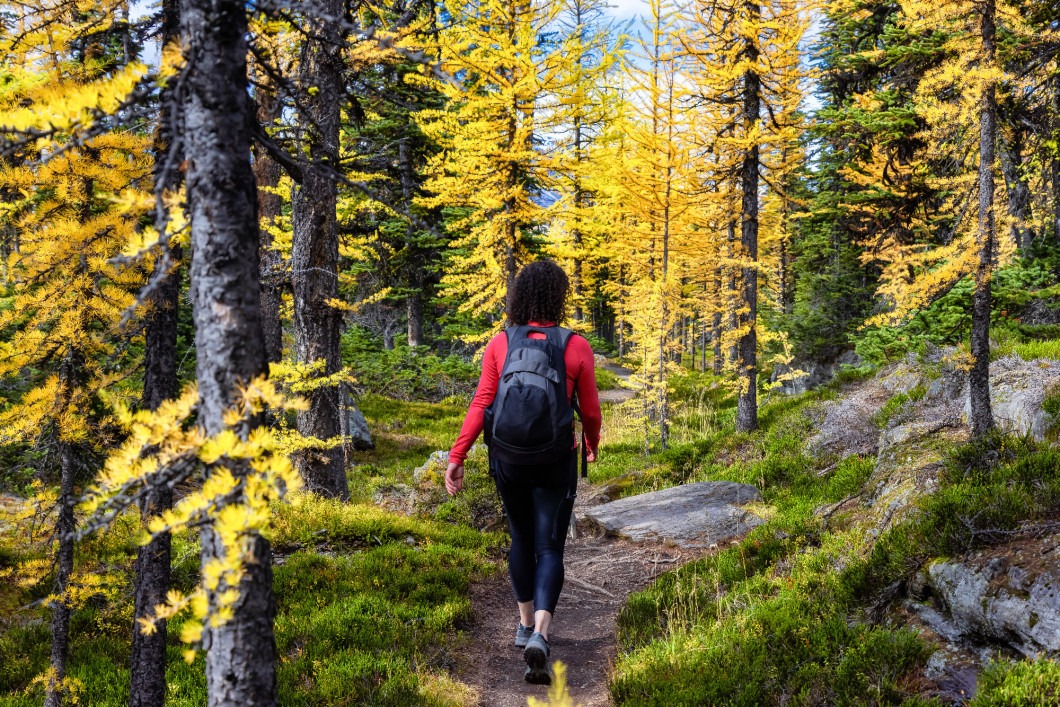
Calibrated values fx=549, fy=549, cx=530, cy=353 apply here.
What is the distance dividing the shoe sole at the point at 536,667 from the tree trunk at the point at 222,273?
210 cm

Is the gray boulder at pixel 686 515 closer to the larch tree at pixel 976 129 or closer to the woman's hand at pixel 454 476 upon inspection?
the larch tree at pixel 976 129

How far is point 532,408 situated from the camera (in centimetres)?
346

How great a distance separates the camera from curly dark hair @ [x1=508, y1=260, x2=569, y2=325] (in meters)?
3.93

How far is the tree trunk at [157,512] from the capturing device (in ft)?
13.3

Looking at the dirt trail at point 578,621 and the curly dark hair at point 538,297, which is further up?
the curly dark hair at point 538,297

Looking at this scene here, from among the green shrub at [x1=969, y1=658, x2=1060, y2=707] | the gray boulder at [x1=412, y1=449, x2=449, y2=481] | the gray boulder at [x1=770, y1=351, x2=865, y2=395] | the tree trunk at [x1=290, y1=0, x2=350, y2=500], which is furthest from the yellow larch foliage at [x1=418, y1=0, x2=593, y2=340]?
the gray boulder at [x1=770, y1=351, x2=865, y2=395]

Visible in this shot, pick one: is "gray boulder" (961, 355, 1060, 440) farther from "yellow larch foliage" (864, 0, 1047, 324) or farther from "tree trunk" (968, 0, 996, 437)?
"yellow larch foliage" (864, 0, 1047, 324)

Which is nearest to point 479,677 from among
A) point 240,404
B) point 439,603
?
point 439,603

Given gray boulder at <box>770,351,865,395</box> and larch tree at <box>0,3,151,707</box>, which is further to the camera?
gray boulder at <box>770,351,865,395</box>

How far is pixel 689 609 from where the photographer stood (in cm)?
470

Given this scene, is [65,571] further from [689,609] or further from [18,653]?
[689,609]

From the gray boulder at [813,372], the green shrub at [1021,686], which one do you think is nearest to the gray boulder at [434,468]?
the green shrub at [1021,686]

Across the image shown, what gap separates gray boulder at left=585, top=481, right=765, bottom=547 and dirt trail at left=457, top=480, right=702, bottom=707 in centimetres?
23

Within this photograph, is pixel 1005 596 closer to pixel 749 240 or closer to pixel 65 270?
pixel 65 270
